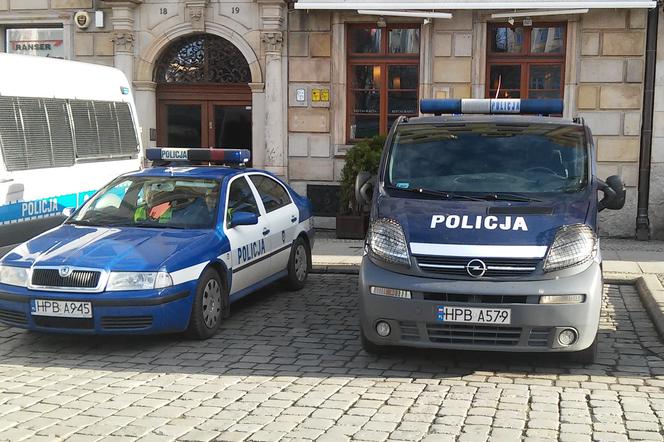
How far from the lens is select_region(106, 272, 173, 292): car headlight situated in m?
6.53

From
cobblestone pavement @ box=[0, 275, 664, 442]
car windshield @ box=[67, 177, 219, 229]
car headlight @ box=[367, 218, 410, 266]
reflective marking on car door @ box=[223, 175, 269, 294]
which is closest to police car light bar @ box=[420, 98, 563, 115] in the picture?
car headlight @ box=[367, 218, 410, 266]

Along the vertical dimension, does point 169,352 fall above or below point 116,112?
below

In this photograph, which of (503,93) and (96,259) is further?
(503,93)

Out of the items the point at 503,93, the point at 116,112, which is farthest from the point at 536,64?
the point at 116,112

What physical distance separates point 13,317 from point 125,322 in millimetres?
970

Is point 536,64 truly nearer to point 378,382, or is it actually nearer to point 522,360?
point 522,360

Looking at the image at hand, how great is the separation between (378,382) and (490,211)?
156 cm

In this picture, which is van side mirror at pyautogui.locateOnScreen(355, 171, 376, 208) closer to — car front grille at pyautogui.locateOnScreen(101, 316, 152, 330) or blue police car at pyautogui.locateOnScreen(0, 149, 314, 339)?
blue police car at pyautogui.locateOnScreen(0, 149, 314, 339)

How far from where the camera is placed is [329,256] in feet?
38.3

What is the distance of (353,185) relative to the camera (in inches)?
529

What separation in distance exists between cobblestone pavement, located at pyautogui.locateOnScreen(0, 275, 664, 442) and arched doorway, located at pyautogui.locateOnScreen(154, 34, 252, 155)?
8.09 meters

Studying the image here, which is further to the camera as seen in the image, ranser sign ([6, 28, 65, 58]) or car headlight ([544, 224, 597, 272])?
ranser sign ([6, 28, 65, 58])

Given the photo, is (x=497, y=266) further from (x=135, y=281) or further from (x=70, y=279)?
(x=70, y=279)

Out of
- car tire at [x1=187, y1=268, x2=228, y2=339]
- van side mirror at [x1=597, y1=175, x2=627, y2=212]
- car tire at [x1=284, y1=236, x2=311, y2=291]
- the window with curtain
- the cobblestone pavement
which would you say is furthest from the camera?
the window with curtain
